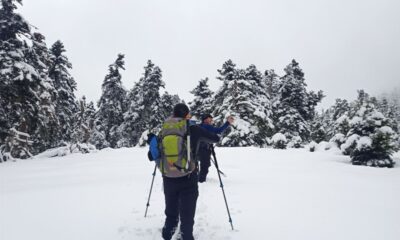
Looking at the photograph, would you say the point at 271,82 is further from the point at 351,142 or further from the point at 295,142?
the point at 351,142

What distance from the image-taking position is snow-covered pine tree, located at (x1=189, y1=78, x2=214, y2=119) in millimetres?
41116

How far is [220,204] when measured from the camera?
7.98 metres

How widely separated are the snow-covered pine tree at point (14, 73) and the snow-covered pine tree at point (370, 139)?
16218mm

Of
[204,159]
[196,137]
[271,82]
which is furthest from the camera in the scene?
[271,82]

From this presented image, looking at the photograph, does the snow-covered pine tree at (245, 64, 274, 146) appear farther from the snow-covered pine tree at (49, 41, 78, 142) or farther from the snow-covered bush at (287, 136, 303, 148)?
the snow-covered pine tree at (49, 41, 78, 142)

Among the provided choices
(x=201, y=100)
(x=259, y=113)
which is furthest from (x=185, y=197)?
(x=201, y=100)

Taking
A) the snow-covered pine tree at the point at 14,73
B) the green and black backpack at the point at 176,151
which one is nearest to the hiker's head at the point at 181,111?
the green and black backpack at the point at 176,151

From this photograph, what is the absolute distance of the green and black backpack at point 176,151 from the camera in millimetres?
5051

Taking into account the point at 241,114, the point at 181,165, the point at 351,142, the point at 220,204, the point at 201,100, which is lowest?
the point at 220,204

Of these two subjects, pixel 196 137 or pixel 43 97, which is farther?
pixel 43 97

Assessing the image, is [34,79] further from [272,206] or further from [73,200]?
[272,206]

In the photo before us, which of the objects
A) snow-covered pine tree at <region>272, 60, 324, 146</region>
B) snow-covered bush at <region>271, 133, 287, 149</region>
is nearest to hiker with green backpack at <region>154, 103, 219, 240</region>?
snow-covered bush at <region>271, 133, 287, 149</region>

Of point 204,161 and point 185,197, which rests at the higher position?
point 204,161

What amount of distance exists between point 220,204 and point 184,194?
3081 millimetres
